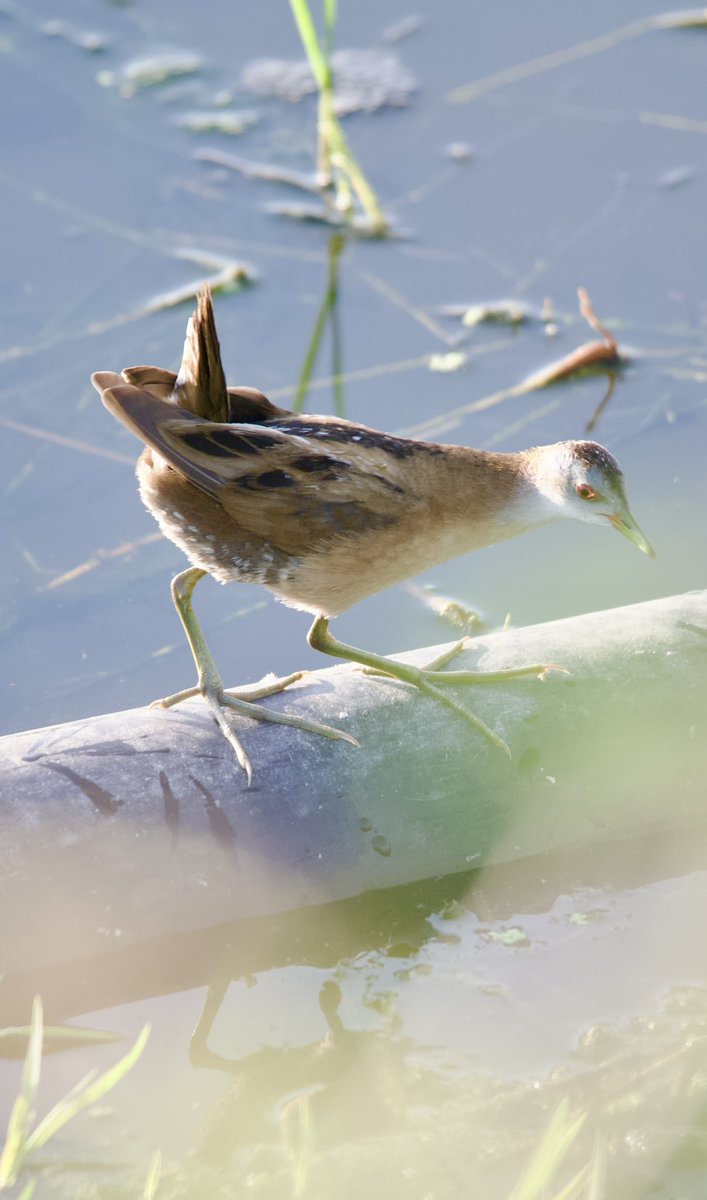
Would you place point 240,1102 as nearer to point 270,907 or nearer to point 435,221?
point 270,907

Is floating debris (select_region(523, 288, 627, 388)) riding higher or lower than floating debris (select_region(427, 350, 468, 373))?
lower

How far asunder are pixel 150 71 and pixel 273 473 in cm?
459

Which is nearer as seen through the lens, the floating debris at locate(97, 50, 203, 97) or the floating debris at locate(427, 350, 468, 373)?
the floating debris at locate(427, 350, 468, 373)

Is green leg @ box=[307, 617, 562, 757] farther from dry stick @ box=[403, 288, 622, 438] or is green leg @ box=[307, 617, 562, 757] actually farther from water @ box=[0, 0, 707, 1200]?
dry stick @ box=[403, 288, 622, 438]

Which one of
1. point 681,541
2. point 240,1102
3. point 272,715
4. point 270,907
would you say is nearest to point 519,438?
point 681,541

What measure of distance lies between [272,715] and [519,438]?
2.10 meters

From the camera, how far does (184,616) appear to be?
4137 millimetres

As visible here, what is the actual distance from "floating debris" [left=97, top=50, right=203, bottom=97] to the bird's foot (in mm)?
4459

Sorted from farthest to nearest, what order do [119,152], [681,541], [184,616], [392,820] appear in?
1. [119,152]
2. [681,541]
3. [184,616]
4. [392,820]

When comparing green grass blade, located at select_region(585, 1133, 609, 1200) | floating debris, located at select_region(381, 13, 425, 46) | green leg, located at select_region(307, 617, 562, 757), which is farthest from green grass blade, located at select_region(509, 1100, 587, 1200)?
→ floating debris, located at select_region(381, 13, 425, 46)

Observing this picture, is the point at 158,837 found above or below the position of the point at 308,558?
below

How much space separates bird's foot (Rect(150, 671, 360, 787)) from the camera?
3707mm

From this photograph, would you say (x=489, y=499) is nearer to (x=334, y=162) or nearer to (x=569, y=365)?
(x=569, y=365)

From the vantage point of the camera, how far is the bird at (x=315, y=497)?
3.65m
